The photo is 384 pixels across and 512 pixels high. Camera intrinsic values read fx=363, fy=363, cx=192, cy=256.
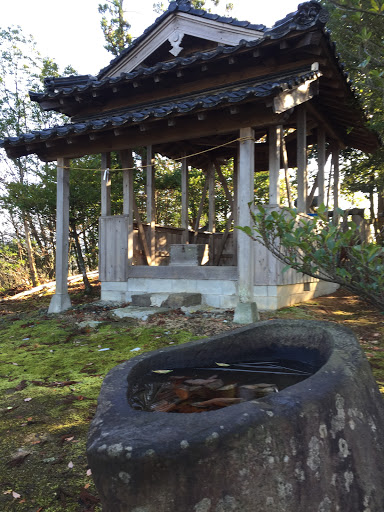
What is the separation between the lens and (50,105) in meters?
8.45

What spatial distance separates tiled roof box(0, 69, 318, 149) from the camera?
525 centimetres

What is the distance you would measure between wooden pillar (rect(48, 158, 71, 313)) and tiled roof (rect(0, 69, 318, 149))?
0.96 metres

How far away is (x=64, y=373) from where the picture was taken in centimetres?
405

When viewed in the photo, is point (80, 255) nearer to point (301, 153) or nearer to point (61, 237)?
point (61, 237)

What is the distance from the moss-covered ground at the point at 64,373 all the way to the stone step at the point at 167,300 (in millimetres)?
338

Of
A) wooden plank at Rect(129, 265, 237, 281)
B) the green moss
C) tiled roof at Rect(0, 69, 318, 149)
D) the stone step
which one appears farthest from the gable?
the green moss

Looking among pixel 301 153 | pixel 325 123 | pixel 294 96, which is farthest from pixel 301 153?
pixel 325 123

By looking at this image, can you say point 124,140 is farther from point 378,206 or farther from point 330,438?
point 378,206

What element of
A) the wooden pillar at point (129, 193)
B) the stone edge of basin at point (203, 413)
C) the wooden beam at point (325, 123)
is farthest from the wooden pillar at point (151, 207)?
the stone edge of basin at point (203, 413)

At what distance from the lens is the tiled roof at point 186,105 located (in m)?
5.25

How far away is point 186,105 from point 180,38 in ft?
10.8

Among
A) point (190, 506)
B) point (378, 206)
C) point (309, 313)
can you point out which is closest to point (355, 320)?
point (309, 313)

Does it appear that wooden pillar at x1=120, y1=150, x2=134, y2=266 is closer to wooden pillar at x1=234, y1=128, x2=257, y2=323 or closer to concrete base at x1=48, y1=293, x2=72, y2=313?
concrete base at x1=48, y1=293, x2=72, y2=313

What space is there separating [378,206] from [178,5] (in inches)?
394
